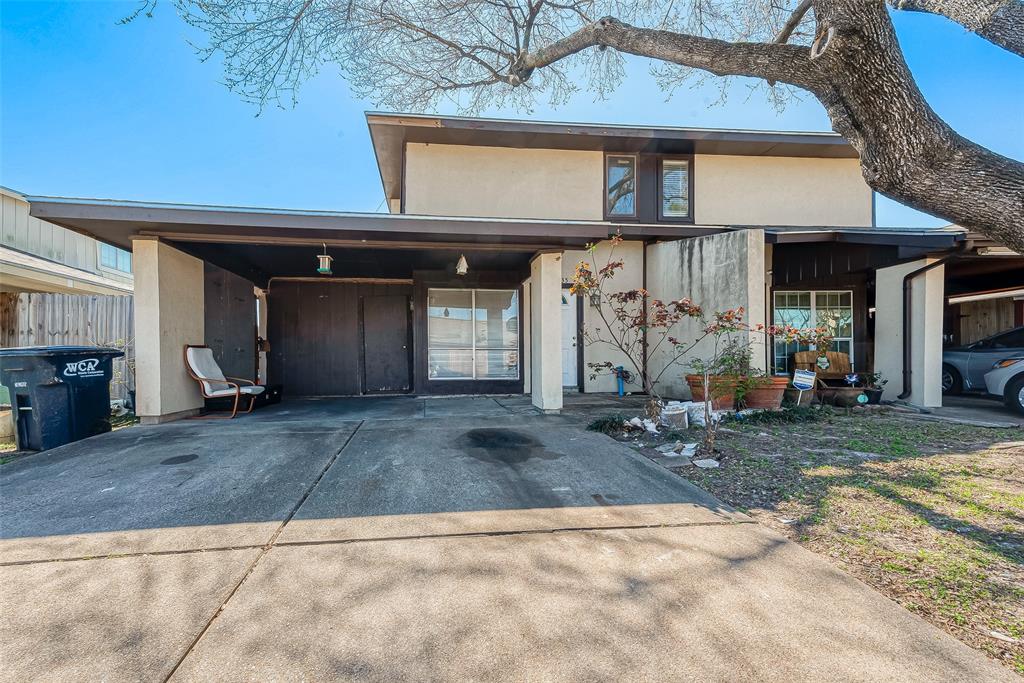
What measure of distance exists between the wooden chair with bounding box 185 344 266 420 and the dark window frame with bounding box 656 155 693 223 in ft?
26.9

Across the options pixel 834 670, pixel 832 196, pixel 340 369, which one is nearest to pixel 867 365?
pixel 832 196

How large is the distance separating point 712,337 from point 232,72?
26.3 feet

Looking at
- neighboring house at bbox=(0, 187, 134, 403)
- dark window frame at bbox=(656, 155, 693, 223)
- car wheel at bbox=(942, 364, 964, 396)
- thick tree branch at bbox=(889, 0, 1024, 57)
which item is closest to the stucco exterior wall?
dark window frame at bbox=(656, 155, 693, 223)

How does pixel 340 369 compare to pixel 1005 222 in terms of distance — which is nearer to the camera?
pixel 1005 222

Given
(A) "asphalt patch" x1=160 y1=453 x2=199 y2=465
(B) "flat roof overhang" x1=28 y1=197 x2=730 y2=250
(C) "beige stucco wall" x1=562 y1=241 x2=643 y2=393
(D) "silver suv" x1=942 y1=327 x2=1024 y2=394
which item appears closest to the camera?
(A) "asphalt patch" x1=160 y1=453 x2=199 y2=465

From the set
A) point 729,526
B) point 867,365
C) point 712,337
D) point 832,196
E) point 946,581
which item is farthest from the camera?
point 832,196

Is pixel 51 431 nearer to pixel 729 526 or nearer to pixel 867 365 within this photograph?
pixel 729 526

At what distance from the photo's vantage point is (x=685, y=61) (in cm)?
453

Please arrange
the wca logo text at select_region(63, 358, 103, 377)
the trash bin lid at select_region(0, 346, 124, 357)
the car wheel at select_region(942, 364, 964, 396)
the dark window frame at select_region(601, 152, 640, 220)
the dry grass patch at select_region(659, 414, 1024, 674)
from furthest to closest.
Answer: the dark window frame at select_region(601, 152, 640, 220) → the car wheel at select_region(942, 364, 964, 396) → the wca logo text at select_region(63, 358, 103, 377) → the trash bin lid at select_region(0, 346, 124, 357) → the dry grass patch at select_region(659, 414, 1024, 674)

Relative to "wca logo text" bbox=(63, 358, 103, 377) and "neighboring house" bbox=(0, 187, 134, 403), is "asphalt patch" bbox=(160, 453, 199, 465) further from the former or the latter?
"neighboring house" bbox=(0, 187, 134, 403)

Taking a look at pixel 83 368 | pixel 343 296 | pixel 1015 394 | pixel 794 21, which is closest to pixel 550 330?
pixel 343 296

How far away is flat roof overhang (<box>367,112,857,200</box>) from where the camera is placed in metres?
8.08

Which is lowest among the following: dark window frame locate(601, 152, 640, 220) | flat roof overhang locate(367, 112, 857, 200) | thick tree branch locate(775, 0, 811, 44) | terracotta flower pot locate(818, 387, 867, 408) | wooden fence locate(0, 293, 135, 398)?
terracotta flower pot locate(818, 387, 867, 408)

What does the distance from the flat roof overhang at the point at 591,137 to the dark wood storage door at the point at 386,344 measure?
10.3 feet
